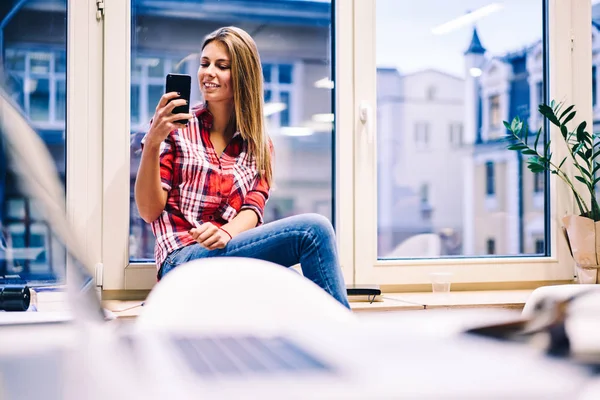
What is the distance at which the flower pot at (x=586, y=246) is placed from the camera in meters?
2.28

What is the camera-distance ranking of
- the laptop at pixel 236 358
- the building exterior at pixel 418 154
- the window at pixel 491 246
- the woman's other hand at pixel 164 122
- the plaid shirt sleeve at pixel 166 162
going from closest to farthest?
1. the laptop at pixel 236 358
2. the woman's other hand at pixel 164 122
3. the plaid shirt sleeve at pixel 166 162
4. the building exterior at pixel 418 154
5. the window at pixel 491 246

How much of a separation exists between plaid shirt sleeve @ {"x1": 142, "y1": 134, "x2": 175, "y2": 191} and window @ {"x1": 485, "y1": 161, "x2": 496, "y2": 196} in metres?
1.25

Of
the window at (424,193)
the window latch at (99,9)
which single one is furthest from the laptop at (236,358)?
the window at (424,193)

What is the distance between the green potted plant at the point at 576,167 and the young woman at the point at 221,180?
0.95 meters

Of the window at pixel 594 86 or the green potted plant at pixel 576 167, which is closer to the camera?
the green potted plant at pixel 576 167

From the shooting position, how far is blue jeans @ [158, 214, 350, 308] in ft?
5.48

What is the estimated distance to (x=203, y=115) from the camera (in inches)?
80.1

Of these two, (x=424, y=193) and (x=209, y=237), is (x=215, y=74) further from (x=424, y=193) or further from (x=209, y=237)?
(x=424, y=193)

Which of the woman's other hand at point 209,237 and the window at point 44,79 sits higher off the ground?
the window at point 44,79

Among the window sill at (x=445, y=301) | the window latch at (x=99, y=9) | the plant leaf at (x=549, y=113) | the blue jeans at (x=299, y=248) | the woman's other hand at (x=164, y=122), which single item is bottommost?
the window sill at (x=445, y=301)

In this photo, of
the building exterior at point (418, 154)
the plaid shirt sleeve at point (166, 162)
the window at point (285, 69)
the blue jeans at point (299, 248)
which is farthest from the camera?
the building exterior at point (418, 154)

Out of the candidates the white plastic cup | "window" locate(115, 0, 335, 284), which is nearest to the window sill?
the white plastic cup

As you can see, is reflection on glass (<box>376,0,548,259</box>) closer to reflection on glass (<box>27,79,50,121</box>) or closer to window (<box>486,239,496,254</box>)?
window (<box>486,239,496,254</box>)

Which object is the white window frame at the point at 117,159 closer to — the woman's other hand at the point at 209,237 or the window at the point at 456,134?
the woman's other hand at the point at 209,237
